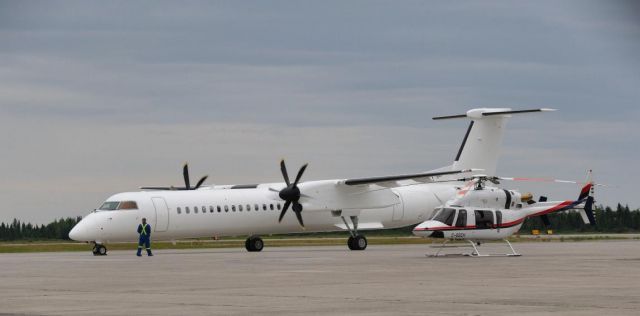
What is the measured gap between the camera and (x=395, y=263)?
34844 millimetres

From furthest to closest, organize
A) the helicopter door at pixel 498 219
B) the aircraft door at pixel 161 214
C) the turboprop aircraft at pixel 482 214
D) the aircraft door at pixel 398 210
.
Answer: the aircraft door at pixel 398 210
the aircraft door at pixel 161 214
the helicopter door at pixel 498 219
the turboprop aircraft at pixel 482 214

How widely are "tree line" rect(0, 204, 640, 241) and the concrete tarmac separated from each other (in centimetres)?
5128

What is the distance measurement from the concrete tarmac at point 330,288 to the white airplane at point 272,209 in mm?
13215

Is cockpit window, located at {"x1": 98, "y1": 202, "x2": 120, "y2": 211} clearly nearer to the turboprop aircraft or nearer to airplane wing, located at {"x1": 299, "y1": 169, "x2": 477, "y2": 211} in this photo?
airplane wing, located at {"x1": 299, "y1": 169, "x2": 477, "y2": 211}

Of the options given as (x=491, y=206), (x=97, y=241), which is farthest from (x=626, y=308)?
(x=97, y=241)

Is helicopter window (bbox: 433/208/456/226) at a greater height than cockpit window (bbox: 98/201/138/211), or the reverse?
cockpit window (bbox: 98/201/138/211)

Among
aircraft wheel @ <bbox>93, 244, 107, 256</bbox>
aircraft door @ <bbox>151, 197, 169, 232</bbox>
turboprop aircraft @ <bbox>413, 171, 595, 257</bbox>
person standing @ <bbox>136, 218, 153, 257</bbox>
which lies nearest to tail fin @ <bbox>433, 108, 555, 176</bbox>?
turboprop aircraft @ <bbox>413, 171, 595, 257</bbox>

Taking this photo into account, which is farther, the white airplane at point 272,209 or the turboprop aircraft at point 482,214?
the white airplane at point 272,209

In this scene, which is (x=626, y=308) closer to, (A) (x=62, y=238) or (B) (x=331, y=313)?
(B) (x=331, y=313)

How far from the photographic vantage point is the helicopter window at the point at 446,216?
39963 millimetres

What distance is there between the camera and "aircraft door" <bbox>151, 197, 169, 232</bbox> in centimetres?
4872

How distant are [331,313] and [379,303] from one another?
6.53ft

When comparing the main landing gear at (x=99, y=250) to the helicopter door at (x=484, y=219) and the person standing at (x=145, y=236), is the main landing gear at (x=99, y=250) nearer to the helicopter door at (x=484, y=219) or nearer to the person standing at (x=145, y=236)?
the person standing at (x=145, y=236)

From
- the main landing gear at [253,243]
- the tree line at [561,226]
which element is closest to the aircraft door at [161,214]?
the main landing gear at [253,243]
